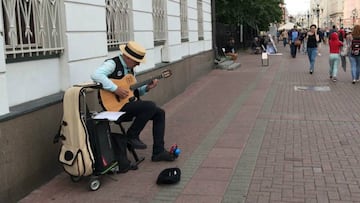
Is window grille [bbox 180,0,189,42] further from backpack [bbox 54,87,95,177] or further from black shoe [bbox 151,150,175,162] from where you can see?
backpack [bbox 54,87,95,177]

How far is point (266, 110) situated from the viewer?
974cm

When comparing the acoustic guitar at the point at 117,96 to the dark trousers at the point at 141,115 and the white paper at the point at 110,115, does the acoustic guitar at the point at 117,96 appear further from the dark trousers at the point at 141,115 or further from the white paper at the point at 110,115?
the white paper at the point at 110,115

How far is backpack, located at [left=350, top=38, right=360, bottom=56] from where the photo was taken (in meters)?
13.6

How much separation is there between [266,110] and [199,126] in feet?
6.77

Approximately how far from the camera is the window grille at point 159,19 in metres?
10.8

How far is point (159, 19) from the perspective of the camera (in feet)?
36.7

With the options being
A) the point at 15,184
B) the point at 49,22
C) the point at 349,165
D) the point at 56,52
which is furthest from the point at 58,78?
the point at 349,165

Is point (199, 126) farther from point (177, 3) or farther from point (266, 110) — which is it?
point (177, 3)

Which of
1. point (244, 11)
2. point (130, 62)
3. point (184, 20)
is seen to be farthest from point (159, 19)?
point (244, 11)

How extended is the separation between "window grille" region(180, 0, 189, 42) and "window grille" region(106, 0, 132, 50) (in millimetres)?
4875

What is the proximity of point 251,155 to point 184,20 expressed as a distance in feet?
27.2

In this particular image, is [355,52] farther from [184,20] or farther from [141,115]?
[141,115]

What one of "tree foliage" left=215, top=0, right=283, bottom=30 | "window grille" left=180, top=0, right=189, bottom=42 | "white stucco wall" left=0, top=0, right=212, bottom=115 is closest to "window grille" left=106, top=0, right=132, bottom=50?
"white stucco wall" left=0, top=0, right=212, bottom=115

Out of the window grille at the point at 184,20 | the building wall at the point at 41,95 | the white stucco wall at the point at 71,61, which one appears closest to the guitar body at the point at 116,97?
the building wall at the point at 41,95
